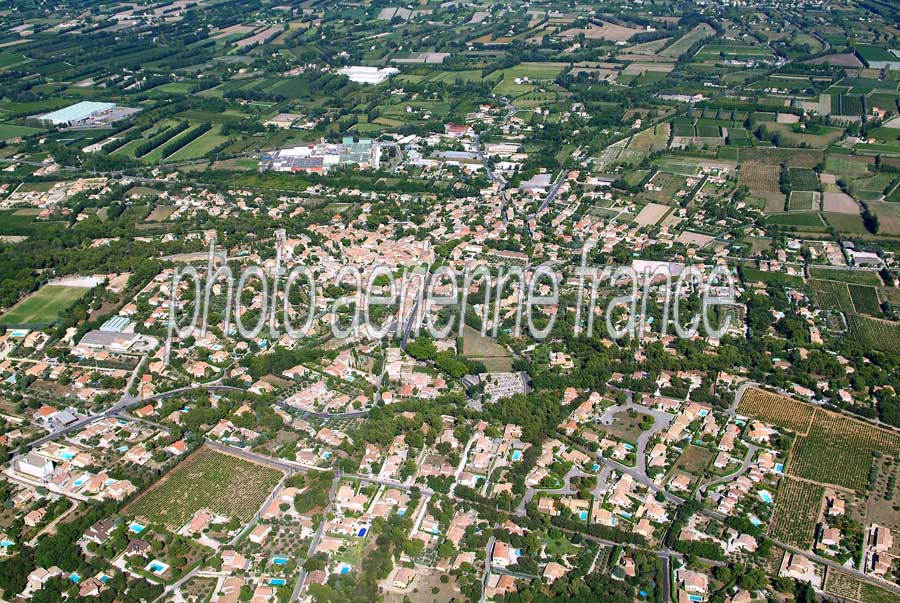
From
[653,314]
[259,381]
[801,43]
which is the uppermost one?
[259,381]

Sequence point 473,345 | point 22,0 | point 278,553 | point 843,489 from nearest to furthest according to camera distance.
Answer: point 278,553 → point 843,489 → point 473,345 → point 22,0

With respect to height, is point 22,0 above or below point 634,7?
above

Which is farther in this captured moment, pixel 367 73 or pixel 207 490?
pixel 367 73

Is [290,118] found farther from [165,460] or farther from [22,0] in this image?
[22,0]

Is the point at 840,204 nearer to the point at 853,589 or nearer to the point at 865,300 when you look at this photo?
the point at 865,300

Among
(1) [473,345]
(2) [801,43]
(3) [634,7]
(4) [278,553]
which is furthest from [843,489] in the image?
(3) [634,7]

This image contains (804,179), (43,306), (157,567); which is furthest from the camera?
(804,179)

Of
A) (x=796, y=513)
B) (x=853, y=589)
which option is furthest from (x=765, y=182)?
(x=853, y=589)
